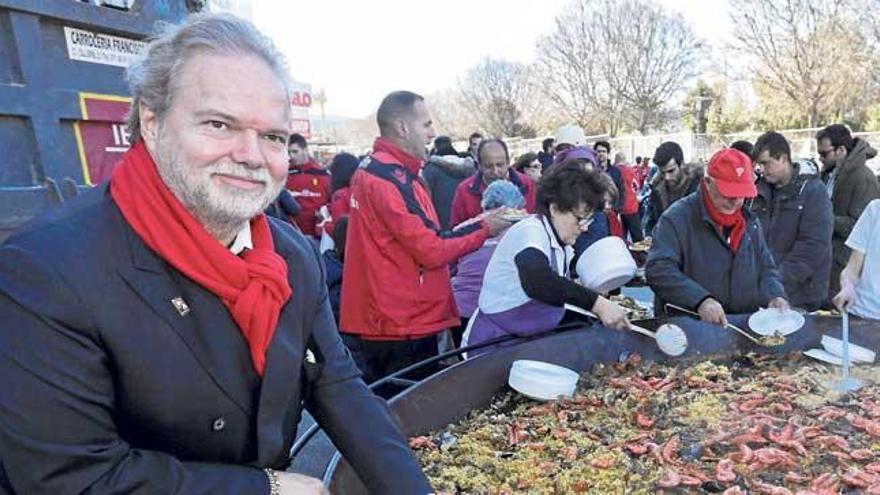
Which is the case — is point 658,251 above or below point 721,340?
above

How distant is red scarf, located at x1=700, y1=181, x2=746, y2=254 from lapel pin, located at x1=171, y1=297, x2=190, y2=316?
2907mm

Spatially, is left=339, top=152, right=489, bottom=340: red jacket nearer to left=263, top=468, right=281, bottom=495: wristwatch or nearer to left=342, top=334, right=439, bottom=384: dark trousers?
left=342, top=334, right=439, bottom=384: dark trousers

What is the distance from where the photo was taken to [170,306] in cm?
111

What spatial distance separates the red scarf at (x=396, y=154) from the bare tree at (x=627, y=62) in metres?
34.0

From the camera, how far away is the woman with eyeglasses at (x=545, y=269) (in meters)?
2.82

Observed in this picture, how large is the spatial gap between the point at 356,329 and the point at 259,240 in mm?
2362

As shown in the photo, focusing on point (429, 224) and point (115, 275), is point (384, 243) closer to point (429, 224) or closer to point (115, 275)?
point (429, 224)

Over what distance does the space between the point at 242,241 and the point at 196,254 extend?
0.15 m

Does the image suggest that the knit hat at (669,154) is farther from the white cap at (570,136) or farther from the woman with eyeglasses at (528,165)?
the woman with eyeglasses at (528,165)

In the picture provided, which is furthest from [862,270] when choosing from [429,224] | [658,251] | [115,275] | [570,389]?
[115,275]

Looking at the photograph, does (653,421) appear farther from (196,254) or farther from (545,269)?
(196,254)

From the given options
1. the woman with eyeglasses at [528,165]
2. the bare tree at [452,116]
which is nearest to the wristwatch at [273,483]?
the woman with eyeglasses at [528,165]

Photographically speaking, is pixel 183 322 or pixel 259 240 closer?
pixel 183 322

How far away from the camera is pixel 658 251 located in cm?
339
